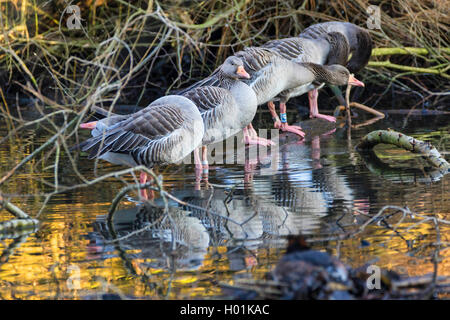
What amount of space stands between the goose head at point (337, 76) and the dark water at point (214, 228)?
225 cm

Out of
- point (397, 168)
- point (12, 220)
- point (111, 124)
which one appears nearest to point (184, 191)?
point (111, 124)

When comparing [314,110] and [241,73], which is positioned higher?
[241,73]

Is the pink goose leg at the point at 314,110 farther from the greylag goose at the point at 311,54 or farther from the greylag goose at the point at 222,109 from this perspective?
the greylag goose at the point at 222,109

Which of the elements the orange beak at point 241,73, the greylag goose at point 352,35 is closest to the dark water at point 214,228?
the orange beak at point 241,73

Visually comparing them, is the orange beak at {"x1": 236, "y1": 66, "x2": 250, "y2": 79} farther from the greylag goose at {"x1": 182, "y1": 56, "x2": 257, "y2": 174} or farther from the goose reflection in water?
the goose reflection in water

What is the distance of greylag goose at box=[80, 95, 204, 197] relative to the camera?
8.86 meters

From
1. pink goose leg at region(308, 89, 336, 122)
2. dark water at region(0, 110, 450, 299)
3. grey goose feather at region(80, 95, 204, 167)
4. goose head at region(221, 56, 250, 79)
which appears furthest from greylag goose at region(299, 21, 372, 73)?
grey goose feather at region(80, 95, 204, 167)

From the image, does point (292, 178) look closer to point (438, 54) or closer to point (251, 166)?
point (251, 166)

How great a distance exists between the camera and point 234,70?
10562 mm

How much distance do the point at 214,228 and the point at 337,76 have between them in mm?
6320

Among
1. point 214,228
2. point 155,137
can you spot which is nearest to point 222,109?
point 155,137

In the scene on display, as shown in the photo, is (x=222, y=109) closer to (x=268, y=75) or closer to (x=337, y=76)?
(x=268, y=75)

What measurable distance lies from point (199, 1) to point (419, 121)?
4849mm

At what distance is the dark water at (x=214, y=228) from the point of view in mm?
5691
